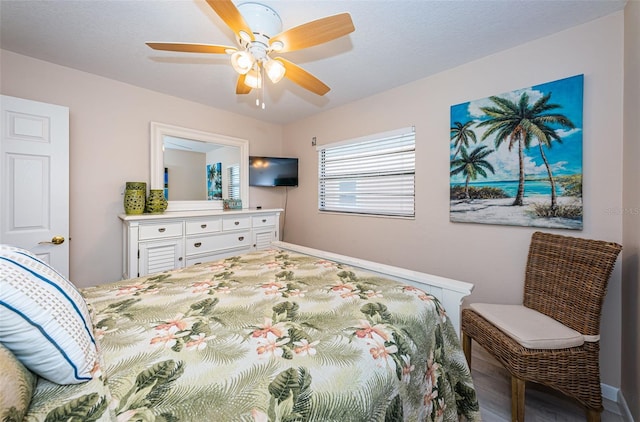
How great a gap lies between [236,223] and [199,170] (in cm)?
85

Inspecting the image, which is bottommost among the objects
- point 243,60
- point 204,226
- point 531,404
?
point 531,404

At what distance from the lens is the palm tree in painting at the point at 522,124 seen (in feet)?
6.00

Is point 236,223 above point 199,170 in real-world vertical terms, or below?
below

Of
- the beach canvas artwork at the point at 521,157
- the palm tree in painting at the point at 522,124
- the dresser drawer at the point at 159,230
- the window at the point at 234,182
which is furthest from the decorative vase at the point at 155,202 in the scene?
the palm tree in painting at the point at 522,124

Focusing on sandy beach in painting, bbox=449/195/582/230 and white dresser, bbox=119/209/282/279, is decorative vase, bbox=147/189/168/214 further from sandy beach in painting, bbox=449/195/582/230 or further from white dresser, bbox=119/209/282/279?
sandy beach in painting, bbox=449/195/582/230

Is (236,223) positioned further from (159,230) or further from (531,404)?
(531,404)

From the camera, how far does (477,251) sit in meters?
2.21

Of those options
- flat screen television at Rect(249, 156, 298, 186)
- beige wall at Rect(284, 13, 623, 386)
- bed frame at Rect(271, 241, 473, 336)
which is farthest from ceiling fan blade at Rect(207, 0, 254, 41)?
flat screen television at Rect(249, 156, 298, 186)

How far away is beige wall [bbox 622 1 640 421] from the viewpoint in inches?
54.4

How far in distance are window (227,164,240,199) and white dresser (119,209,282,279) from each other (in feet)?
1.61

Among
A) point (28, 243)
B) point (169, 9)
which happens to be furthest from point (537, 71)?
point (28, 243)

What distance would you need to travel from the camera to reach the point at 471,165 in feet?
7.25

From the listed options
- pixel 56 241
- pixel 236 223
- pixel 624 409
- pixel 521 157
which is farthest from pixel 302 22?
pixel 624 409

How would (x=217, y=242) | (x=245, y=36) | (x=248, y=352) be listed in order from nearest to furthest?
(x=248, y=352) < (x=245, y=36) < (x=217, y=242)
